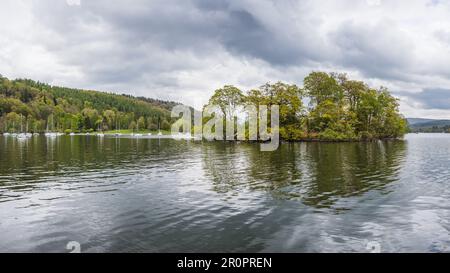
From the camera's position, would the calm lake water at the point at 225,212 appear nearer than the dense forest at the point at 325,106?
Yes

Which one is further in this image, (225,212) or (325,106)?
(325,106)

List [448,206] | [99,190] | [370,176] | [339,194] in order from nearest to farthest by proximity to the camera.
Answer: [448,206], [339,194], [99,190], [370,176]

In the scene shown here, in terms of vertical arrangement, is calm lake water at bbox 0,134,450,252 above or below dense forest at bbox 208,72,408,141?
below

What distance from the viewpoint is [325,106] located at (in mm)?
111375

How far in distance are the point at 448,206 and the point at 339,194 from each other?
616 centimetres

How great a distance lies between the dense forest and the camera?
4281 inches

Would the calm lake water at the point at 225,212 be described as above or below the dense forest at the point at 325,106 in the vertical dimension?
below

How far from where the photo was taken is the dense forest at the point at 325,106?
357 ft

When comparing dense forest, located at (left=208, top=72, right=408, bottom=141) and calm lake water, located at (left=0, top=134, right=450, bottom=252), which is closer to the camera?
calm lake water, located at (left=0, top=134, right=450, bottom=252)

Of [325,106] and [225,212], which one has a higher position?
[325,106]

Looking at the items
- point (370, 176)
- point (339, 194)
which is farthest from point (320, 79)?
point (339, 194)
